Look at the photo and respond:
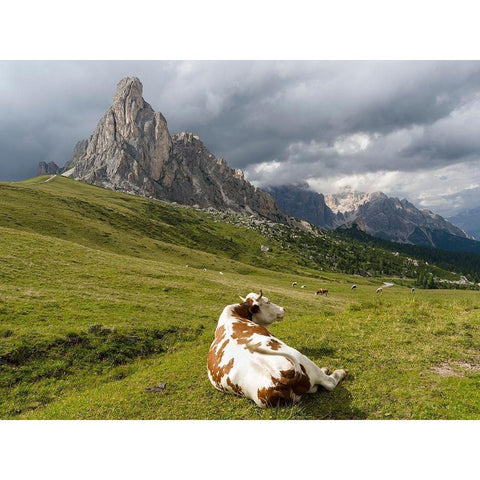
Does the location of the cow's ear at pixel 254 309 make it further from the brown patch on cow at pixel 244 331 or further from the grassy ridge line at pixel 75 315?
the grassy ridge line at pixel 75 315

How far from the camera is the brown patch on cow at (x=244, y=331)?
927 cm

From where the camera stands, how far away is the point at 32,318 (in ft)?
53.8

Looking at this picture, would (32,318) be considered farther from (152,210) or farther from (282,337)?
(152,210)

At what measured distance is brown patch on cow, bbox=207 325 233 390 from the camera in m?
8.52

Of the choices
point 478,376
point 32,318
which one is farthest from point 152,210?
point 478,376

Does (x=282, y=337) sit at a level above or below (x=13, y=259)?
below

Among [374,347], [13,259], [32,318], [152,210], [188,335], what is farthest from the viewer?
[152,210]

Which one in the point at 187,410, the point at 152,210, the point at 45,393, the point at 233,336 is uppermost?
the point at 152,210

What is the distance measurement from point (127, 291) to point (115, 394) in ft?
55.1

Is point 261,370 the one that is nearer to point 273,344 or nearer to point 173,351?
point 273,344

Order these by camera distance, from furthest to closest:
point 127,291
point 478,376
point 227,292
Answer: point 227,292 → point 127,291 → point 478,376

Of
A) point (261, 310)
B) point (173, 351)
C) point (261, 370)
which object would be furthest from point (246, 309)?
point (173, 351)

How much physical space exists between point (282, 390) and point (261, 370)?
0.74 metres

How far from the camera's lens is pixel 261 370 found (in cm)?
755
